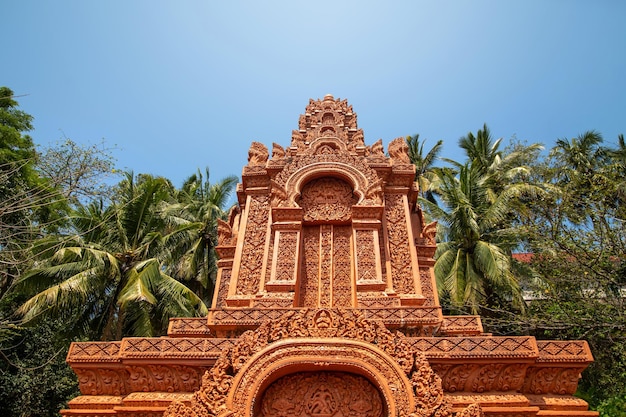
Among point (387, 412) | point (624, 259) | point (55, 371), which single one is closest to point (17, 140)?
point (55, 371)

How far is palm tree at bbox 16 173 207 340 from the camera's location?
13.5m

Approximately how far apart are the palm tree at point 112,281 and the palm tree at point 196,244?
2168 mm

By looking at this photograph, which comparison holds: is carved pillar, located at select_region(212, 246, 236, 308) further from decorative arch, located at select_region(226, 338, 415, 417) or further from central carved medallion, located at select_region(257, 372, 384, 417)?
decorative arch, located at select_region(226, 338, 415, 417)

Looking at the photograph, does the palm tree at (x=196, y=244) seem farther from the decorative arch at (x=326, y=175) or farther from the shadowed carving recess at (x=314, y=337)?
the shadowed carving recess at (x=314, y=337)

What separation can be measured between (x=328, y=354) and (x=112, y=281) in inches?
479

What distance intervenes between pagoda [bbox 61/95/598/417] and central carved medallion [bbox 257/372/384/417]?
0.01m

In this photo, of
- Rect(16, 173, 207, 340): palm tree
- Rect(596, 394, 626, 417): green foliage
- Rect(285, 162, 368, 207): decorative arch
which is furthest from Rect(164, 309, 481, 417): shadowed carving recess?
Rect(596, 394, 626, 417): green foliage

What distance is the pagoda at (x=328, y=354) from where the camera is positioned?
5.25 m

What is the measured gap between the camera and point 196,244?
20.1m

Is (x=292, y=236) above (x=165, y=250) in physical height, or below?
below

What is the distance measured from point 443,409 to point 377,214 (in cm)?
404

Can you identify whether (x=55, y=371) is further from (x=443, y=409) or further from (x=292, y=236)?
(x=443, y=409)

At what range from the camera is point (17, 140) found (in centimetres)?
1809

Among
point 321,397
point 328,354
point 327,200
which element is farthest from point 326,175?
point 321,397
